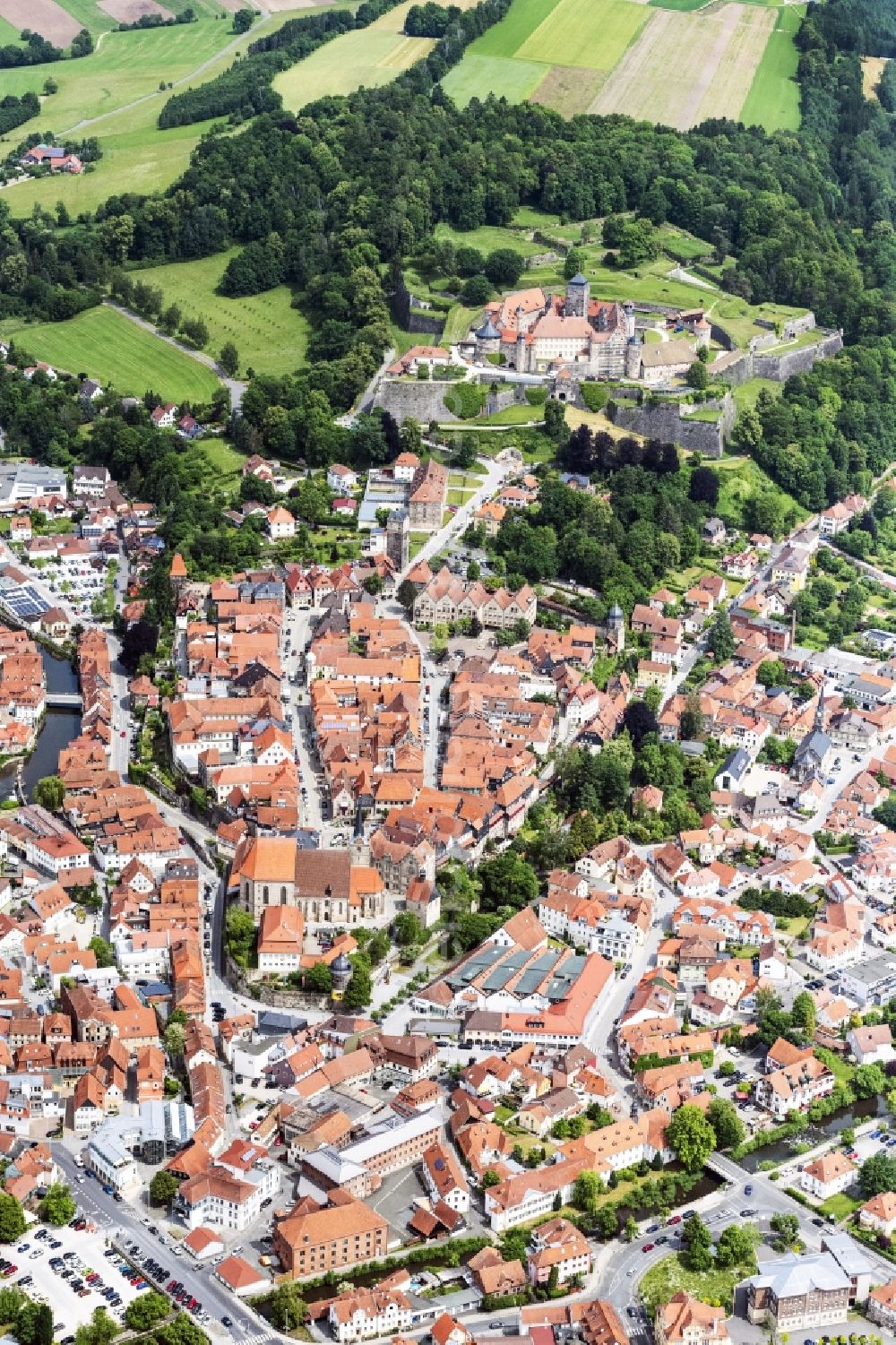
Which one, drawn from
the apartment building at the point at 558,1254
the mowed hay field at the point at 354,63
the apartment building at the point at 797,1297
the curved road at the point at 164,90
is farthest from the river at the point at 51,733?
the curved road at the point at 164,90

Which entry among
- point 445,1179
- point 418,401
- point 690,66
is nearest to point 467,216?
point 418,401

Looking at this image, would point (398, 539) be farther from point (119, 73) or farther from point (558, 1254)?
point (119, 73)

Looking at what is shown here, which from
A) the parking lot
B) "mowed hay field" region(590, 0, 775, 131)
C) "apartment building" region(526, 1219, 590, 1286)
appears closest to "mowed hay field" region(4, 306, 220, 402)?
"mowed hay field" region(590, 0, 775, 131)

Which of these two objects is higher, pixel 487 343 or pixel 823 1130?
pixel 487 343

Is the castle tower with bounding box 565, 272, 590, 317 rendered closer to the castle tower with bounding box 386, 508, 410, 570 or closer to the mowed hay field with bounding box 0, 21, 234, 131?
the castle tower with bounding box 386, 508, 410, 570

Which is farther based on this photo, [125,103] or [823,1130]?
[125,103]

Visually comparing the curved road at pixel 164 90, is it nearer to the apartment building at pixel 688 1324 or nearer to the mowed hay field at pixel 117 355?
the mowed hay field at pixel 117 355
